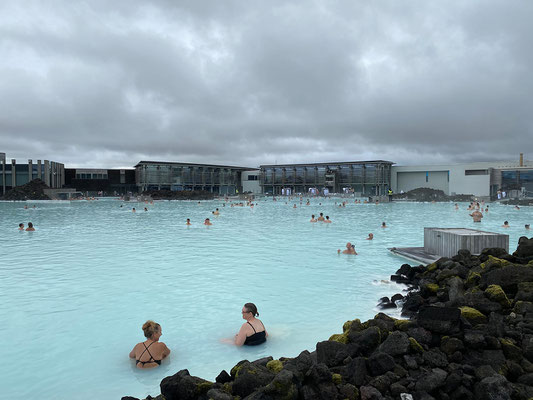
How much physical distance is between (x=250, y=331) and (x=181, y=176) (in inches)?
3954

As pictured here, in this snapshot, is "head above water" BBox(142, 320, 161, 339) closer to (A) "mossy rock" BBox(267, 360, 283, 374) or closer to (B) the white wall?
(A) "mossy rock" BBox(267, 360, 283, 374)

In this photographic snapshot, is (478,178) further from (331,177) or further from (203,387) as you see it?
(203,387)

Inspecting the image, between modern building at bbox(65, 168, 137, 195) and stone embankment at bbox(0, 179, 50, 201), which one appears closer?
stone embankment at bbox(0, 179, 50, 201)

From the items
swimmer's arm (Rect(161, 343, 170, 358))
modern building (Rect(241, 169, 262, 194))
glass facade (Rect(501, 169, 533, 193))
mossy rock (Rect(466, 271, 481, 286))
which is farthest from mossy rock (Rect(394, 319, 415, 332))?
modern building (Rect(241, 169, 262, 194))

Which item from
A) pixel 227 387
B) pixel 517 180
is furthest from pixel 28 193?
pixel 517 180

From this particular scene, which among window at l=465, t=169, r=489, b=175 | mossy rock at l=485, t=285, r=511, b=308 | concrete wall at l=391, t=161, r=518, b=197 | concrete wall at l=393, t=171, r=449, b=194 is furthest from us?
concrete wall at l=393, t=171, r=449, b=194

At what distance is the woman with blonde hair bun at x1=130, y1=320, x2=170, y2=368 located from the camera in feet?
20.7

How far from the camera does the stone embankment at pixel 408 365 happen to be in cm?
415

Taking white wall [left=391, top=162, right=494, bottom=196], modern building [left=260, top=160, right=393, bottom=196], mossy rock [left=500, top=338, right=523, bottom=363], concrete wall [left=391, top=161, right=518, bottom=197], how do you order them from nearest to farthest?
mossy rock [left=500, top=338, right=523, bottom=363] → concrete wall [left=391, top=161, right=518, bottom=197] → white wall [left=391, top=162, right=494, bottom=196] → modern building [left=260, top=160, right=393, bottom=196]

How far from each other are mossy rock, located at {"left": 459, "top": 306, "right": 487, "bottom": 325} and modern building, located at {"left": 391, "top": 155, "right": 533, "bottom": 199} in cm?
8063

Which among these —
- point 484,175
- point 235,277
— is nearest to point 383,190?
point 484,175

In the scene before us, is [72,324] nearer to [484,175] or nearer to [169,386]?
[169,386]

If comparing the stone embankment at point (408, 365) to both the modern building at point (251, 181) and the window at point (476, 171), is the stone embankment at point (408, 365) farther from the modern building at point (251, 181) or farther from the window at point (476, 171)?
the modern building at point (251, 181)

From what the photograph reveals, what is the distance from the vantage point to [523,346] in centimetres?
494
